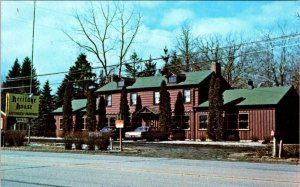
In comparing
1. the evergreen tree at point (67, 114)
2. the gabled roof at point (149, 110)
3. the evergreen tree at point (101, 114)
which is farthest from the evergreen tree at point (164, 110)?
the evergreen tree at point (67, 114)

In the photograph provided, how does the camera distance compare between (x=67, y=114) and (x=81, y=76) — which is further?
(x=81, y=76)

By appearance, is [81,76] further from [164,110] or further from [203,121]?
[203,121]

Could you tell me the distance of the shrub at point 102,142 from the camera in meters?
28.3

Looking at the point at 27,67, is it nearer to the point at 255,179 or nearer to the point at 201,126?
the point at 201,126

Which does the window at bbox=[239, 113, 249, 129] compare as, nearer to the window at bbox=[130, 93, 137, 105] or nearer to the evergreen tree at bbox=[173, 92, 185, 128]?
the evergreen tree at bbox=[173, 92, 185, 128]

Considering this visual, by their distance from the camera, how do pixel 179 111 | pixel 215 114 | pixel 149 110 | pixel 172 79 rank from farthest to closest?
pixel 172 79, pixel 149 110, pixel 179 111, pixel 215 114

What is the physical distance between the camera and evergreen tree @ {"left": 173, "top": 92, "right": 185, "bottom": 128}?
44.2 meters

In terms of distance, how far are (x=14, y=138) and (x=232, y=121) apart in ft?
64.4

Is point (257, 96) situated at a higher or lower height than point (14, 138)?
higher

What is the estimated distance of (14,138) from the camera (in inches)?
1348

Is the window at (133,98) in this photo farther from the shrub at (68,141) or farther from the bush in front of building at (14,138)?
the shrub at (68,141)

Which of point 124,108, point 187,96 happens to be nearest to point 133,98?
point 124,108

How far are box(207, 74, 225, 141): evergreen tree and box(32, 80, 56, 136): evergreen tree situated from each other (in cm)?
2603

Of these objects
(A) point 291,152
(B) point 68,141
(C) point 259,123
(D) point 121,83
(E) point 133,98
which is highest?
(D) point 121,83
